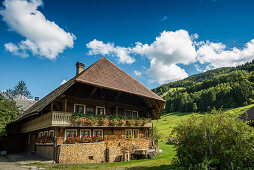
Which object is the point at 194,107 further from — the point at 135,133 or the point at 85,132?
the point at 85,132

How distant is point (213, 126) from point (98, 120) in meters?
10.6

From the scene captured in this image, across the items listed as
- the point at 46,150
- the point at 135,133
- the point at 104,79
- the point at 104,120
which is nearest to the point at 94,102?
the point at 104,120

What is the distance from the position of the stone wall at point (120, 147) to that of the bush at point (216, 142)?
814 cm

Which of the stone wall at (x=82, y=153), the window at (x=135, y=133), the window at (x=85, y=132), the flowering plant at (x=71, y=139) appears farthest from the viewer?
the window at (x=135, y=133)

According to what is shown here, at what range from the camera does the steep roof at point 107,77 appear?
612 inches

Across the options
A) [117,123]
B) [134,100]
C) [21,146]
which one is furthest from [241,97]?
[21,146]

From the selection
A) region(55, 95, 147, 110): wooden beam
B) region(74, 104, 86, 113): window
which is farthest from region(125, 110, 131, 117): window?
region(74, 104, 86, 113): window

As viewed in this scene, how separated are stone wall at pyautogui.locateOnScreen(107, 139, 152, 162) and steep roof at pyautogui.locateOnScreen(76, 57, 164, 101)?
5.19m

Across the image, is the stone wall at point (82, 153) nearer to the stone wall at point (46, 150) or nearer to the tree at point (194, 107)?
the stone wall at point (46, 150)

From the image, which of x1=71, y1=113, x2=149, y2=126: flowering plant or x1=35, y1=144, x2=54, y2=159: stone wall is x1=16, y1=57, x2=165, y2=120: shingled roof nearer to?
x1=71, y1=113, x2=149, y2=126: flowering plant

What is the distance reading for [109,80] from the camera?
57.0ft

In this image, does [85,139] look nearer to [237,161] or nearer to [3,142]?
[237,161]

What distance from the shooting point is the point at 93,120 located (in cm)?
1631

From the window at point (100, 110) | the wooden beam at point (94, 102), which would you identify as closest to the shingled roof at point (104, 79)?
the wooden beam at point (94, 102)
